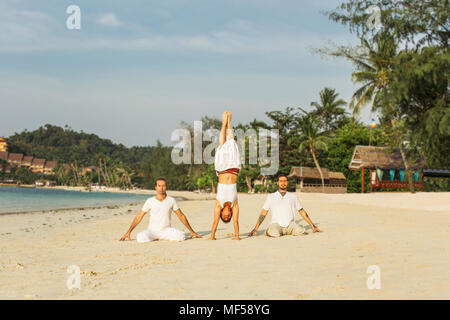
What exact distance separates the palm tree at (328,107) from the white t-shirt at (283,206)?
4491 centimetres

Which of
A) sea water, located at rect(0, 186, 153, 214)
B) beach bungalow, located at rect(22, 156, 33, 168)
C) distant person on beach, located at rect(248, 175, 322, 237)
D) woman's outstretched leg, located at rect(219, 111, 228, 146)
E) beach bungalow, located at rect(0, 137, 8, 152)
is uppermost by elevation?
beach bungalow, located at rect(0, 137, 8, 152)

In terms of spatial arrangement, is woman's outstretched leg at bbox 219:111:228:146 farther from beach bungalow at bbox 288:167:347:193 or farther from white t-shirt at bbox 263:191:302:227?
beach bungalow at bbox 288:167:347:193

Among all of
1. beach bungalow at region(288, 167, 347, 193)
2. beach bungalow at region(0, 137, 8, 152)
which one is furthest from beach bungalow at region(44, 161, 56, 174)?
beach bungalow at region(288, 167, 347, 193)

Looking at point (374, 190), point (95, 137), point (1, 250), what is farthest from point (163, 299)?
point (95, 137)

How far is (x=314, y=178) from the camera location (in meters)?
43.2

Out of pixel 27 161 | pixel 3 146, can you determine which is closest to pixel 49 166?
pixel 27 161

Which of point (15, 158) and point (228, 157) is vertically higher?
point (15, 158)

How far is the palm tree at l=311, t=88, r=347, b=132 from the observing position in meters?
51.8

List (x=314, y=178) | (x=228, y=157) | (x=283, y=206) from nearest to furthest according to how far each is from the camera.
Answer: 1. (x=228, y=157)
2. (x=283, y=206)
3. (x=314, y=178)

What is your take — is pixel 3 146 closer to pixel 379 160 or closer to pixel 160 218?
pixel 379 160

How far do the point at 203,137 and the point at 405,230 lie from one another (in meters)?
57.7

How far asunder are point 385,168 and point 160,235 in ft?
99.2

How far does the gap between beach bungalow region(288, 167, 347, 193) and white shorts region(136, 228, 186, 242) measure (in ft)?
114

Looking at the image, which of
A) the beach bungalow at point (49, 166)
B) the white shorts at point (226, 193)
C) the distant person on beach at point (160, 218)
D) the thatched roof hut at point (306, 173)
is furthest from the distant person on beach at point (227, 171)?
the beach bungalow at point (49, 166)
